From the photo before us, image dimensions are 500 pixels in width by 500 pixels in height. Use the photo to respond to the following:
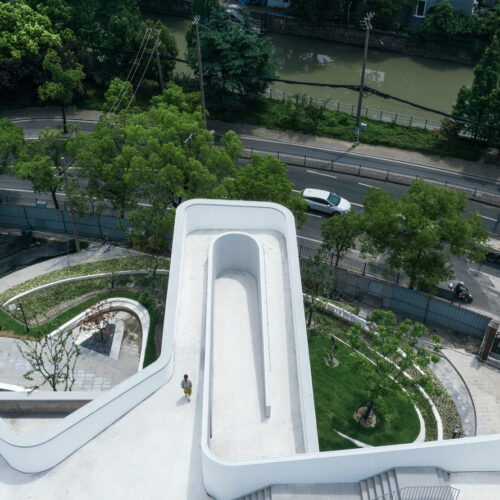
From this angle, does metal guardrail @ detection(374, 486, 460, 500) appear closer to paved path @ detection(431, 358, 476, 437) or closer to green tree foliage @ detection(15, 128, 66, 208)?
paved path @ detection(431, 358, 476, 437)

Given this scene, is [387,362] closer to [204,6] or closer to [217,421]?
[217,421]

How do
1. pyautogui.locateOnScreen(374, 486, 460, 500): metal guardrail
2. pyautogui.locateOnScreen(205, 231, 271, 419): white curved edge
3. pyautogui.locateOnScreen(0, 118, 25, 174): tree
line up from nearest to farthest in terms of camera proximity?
pyautogui.locateOnScreen(374, 486, 460, 500): metal guardrail < pyautogui.locateOnScreen(205, 231, 271, 419): white curved edge < pyautogui.locateOnScreen(0, 118, 25, 174): tree

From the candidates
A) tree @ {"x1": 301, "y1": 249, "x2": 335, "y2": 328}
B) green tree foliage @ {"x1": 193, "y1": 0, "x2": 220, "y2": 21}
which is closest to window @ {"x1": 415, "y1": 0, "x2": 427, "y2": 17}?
green tree foliage @ {"x1": 193, "y1": 0, "x2": 220, "y2": 21}

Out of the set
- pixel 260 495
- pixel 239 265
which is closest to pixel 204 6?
pixel 239 265

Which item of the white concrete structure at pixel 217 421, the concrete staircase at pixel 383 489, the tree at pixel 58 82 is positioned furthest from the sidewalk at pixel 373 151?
the concrete staircase at pixel 383 489

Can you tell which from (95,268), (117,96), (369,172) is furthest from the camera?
(369,172)

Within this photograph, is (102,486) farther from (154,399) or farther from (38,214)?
(38,214)

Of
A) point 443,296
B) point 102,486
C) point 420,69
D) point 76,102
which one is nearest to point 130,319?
point 102,486
